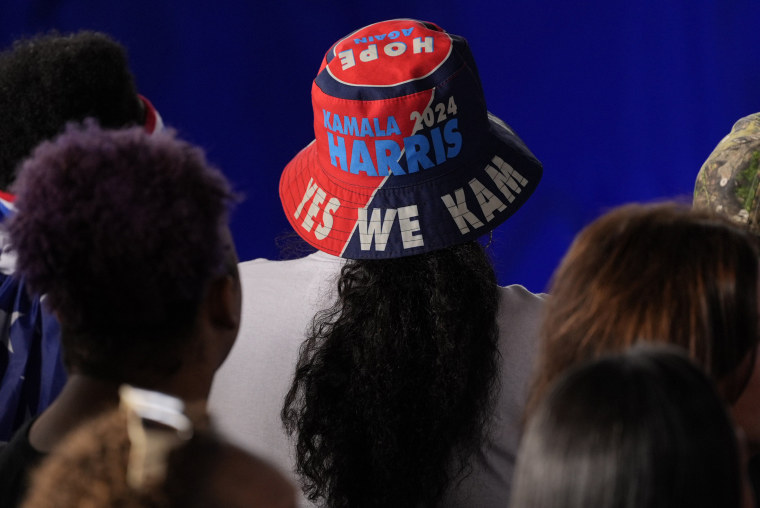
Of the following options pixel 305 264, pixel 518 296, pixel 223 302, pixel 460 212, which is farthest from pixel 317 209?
pixel 223 302

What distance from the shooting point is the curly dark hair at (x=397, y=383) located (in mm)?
1021

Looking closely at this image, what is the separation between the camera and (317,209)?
1.16 metres

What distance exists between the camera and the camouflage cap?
130cm

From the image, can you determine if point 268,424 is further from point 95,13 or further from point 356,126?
point 95,13

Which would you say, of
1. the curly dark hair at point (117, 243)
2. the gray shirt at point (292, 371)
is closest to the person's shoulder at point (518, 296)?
the gray shirt at point (292, 371)

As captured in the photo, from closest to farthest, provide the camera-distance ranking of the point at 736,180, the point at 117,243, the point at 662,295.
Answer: the point at 117,243 → the point at 662,295 → the point at 736,180

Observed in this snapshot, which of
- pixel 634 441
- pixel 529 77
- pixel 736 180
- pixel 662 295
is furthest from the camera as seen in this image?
pixel 529 77

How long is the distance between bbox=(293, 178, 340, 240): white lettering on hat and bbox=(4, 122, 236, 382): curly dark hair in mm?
479

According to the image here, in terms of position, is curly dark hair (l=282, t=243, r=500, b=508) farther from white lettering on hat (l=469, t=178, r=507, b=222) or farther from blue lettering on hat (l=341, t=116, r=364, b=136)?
blue lettering on hat (l=341, t=116, r=364, b=136)

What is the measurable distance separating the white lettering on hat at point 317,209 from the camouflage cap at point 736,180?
26.2 inches

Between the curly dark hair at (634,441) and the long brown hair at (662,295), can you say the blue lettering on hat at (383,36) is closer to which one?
the long brown hair at (662,295)

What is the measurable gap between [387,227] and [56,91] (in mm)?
481

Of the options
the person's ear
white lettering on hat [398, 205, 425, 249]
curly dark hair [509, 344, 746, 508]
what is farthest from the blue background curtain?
curly dark hair [509, 344, 746, 508]

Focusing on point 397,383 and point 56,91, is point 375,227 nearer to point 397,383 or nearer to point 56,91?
point 397,383
